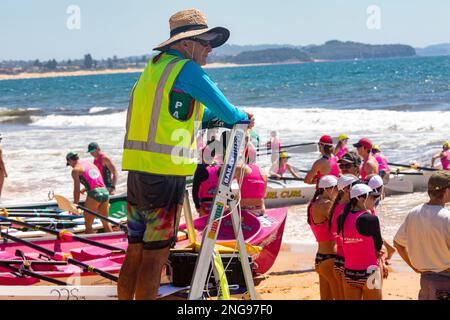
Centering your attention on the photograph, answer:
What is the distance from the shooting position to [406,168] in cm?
1750

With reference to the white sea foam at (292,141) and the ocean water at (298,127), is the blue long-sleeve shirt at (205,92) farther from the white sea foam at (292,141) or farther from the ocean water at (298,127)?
the ocean water at (298,127)

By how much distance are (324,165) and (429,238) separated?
15.1 ft

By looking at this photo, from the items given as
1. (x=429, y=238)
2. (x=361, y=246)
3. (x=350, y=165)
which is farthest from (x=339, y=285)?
(x=350, y=165)

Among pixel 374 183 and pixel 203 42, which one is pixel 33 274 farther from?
pixel 203 42

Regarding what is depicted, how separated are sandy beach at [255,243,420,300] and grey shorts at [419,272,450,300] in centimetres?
245

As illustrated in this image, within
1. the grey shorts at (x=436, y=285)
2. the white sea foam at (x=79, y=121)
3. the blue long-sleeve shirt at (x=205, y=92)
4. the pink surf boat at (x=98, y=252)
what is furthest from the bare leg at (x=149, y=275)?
the white sea foam at (x=79, y=121)

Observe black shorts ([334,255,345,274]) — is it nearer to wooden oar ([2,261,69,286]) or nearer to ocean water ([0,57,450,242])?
wooden oar ([2,261,69,286])

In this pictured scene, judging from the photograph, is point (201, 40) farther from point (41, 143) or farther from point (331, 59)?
point (331, 59)

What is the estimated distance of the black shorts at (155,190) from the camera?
12.7ft

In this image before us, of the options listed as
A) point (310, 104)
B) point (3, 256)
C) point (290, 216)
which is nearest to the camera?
point (3, 256)

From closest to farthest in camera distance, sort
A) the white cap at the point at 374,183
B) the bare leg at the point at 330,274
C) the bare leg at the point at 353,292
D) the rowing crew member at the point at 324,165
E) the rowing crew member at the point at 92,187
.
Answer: the bare leg at the point at 353,292
the white cap at the point at 374,183
the bare leg at the point at 330,274
the rowing crew member at the point at 324,165
the rowing crew member at the point at 92,187

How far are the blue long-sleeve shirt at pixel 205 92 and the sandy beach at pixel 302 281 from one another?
4.24m

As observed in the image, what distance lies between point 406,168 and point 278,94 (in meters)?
43.6

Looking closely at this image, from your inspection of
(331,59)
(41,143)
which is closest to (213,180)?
(41,143)
